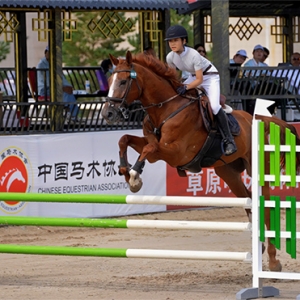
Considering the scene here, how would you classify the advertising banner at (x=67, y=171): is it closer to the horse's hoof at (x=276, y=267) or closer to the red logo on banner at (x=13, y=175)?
the red logo on banner at (x=13, y=175)

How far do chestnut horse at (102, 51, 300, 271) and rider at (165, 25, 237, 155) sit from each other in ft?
0.31

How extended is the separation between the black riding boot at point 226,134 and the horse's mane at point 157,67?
0.59 meters

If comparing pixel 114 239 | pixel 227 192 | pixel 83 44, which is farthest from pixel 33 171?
pixel 83 44

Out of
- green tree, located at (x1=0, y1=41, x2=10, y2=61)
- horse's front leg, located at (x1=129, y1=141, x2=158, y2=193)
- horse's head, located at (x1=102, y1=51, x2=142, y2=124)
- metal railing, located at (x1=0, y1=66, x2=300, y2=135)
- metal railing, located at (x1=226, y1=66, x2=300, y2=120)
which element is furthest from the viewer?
green tree, located at (x1=0, y1=41, x2=10, y2=61)

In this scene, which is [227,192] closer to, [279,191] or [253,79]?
[279,191]

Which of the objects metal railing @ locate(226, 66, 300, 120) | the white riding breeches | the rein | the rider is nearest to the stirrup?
the rider

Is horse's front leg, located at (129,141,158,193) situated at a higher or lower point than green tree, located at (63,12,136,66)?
lower

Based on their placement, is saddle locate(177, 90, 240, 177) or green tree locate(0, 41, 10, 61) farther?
green tree locate(0, 41, 10, 61)

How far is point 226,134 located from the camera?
9531mm

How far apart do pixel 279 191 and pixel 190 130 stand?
5.69m

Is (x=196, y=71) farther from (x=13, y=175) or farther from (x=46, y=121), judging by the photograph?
(x=46, y=121)

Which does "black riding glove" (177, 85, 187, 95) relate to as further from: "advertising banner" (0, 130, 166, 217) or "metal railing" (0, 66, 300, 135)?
"metal railing" (0, 66, 300, 135)

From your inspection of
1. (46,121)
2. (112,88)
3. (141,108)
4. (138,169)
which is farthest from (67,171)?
(138,169)

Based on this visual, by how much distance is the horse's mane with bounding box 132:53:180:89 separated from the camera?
934cm
